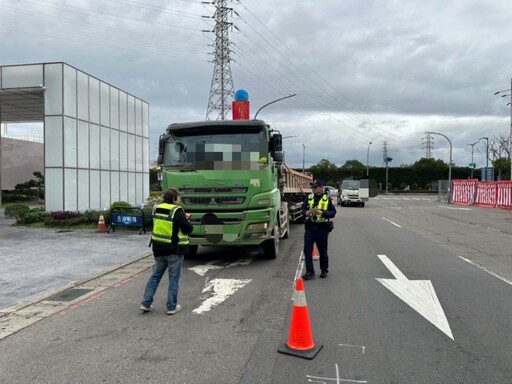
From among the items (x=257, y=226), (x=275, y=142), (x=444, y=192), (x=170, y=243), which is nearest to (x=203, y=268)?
(x=257, y=226)

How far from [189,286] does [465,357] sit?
466cm

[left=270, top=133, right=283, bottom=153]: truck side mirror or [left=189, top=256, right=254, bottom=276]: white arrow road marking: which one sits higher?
[left=270, top=133, right=283, bottom=153]: truck side mirror

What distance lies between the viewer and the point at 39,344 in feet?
16.7

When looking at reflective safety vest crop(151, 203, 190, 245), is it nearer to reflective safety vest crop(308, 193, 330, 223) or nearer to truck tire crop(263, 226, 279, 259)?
reflective safety vest crop(308, 193, 330, 223)

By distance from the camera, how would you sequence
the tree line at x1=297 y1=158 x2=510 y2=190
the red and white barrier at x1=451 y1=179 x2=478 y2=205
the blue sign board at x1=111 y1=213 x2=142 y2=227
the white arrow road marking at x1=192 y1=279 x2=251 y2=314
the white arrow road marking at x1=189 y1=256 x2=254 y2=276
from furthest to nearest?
the tree line at x1=297 y1=158 x2=510 y2=190 < the red and white barrier at x1=451 y1=179 x2=478 y2=205 < the blue sign board at x1=111 y1=213 x2=142 y2=227 < the white arrow road marking at x1=189 y1=256 x2=254 y2=276 < the white arrow road marking at x1=192 y1=279 x2=251 y2=314

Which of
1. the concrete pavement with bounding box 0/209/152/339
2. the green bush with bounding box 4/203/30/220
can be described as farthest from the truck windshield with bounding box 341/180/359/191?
the green bush with bounding box 4/203/30/220

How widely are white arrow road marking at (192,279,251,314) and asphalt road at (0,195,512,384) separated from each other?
0.03m

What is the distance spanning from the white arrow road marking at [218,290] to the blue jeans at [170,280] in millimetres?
370

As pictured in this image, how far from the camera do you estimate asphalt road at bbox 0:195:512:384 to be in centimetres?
420

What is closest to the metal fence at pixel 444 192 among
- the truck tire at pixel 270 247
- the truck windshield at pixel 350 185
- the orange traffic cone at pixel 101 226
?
the truck windshield at pixel 350 185

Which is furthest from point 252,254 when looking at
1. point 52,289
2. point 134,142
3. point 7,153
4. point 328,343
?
point 7,153

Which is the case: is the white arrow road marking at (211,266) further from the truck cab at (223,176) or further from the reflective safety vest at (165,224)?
the reflective safety vest at (165,224)

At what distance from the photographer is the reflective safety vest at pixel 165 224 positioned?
6141 mm

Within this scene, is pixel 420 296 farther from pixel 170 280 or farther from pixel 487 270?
pixel 170 280
